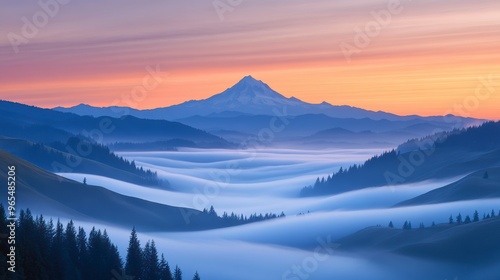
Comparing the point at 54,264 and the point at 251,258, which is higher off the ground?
the point at 251,258

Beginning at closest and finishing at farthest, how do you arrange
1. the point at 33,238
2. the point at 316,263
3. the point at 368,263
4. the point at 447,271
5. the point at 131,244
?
the point at 33,238, the point at 131,244, the point at 447,271, the point at 368,263, the point at 316,263

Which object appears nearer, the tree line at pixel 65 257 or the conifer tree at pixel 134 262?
the tree line at pixel 65 257

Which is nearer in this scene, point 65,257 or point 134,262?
point 65,257

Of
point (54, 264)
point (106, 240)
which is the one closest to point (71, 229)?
point (106, 240)

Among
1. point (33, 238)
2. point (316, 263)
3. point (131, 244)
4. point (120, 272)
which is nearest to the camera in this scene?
point (33, 238)

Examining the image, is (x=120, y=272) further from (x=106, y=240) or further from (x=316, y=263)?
(x=316, y=263)

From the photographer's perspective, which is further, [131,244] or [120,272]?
[131,244]

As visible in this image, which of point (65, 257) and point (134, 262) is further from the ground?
point (134, 262)

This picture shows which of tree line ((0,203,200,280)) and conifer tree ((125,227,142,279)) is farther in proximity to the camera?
conifer tree ((125,227,142,279))
